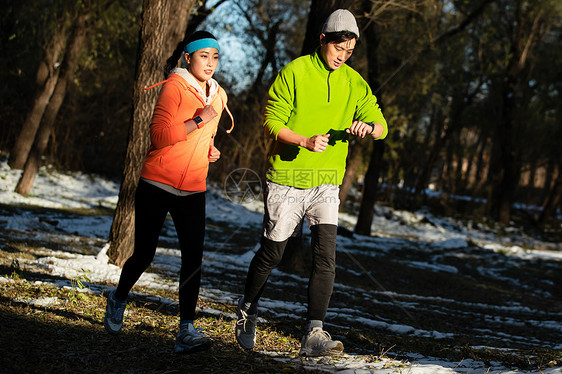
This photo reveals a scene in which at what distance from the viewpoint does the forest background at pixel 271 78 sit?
14031mm

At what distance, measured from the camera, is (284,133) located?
3598 millimetres

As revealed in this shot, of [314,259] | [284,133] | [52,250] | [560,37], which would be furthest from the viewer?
[560,37]

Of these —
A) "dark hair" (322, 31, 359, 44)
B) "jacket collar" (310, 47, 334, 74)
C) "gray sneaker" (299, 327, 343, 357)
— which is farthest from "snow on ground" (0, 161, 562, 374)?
"dark hair" (322, 31, 359, 44)

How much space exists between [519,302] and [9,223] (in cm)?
817

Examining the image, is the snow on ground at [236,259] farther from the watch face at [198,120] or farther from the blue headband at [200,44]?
the blue headband at [200,44]

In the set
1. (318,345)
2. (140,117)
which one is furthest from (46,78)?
(318,345)

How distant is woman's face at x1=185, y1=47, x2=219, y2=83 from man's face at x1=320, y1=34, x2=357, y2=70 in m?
0.70

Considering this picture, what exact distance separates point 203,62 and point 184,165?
0.65m

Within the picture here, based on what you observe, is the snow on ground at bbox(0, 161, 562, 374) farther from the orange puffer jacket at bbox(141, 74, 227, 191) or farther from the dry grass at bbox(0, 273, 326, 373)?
the orange puffer jacket at bbox(141, 74, 227, 191)

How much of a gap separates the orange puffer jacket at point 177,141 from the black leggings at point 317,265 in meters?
0.60

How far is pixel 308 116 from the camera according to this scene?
149 inches

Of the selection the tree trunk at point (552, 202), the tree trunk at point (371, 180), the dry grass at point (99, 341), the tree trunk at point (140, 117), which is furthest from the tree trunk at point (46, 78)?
the tree trunk at point (552, 202)

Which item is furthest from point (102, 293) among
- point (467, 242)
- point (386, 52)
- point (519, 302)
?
point (386, 52)

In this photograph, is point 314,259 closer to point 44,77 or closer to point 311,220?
point 311,220
